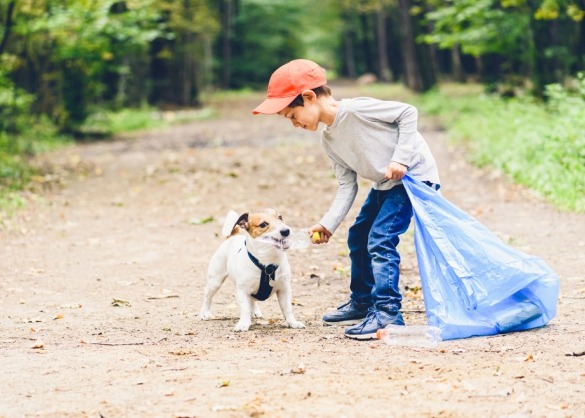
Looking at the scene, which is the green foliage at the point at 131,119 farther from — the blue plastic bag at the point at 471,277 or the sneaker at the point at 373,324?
the blue plastic bag at the point at 471,277

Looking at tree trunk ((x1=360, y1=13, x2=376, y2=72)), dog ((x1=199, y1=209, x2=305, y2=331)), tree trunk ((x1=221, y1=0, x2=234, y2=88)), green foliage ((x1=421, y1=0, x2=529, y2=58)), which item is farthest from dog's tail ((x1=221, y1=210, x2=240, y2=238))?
tree trunk ((x1=360, y1=13, x2=376, y2=72))

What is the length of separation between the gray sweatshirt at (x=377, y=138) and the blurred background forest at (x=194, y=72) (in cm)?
522

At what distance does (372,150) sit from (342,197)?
48 cm

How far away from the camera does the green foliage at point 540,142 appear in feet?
36.2

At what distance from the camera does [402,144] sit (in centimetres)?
538

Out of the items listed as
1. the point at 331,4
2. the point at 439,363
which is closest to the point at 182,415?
the point at 439,363

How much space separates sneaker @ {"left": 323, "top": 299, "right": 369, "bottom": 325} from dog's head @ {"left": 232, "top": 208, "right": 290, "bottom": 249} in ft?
2.64

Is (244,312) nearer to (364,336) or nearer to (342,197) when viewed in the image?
(364,336)

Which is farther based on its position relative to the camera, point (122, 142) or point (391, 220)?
point (122, 142)

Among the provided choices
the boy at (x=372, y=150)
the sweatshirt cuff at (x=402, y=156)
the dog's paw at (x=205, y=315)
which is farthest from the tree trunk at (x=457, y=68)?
the sweatshirt cuff at (x=402, y=156)

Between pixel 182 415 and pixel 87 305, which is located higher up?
pixel 182 415

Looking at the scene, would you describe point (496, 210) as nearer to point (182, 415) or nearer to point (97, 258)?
point (97, 258)

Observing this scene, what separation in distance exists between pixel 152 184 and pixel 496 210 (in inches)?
256

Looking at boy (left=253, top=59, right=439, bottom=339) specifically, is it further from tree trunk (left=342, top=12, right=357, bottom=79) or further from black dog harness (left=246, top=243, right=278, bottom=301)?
tree trunk (left=342, top=12, right=357, bottom=79)
